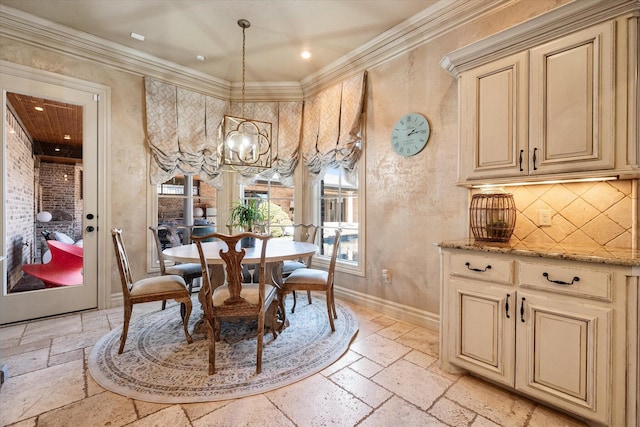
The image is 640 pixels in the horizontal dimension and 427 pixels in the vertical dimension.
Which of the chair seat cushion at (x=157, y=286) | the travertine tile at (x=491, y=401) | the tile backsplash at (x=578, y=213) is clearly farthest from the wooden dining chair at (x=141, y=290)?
the tile backsplash at (x=578, y=213)

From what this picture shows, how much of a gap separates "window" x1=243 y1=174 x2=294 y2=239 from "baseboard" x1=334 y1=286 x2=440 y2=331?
1.33 meters

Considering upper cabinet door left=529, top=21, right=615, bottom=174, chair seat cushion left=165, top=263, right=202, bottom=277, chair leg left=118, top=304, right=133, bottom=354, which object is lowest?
chair leg left=118, top=304, right=133, bottom=354

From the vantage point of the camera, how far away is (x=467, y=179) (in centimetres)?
211

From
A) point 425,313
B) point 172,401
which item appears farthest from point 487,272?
point 172,401

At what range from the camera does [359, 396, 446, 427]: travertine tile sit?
4.87 feet

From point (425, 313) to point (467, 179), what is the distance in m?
1.37

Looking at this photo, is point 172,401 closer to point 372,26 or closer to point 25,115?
point 25,115

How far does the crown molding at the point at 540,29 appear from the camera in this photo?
5.02 feet

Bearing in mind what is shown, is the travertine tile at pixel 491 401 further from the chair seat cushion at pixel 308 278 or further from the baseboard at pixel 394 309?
the chair seat cushion at pixel 308 278

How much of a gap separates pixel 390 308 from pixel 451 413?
1460mm

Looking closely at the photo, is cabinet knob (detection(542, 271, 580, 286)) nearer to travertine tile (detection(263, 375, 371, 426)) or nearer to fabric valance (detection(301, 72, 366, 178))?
travertine tile (detection(263, 375, 371, 426))

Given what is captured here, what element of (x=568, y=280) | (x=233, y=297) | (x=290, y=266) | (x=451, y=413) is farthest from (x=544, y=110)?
(x=290, y=266)

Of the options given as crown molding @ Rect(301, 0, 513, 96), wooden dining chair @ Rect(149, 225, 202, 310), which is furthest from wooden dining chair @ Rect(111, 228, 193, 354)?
crown molding @ Rect(301, 0, 513, 96)

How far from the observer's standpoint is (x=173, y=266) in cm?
326
